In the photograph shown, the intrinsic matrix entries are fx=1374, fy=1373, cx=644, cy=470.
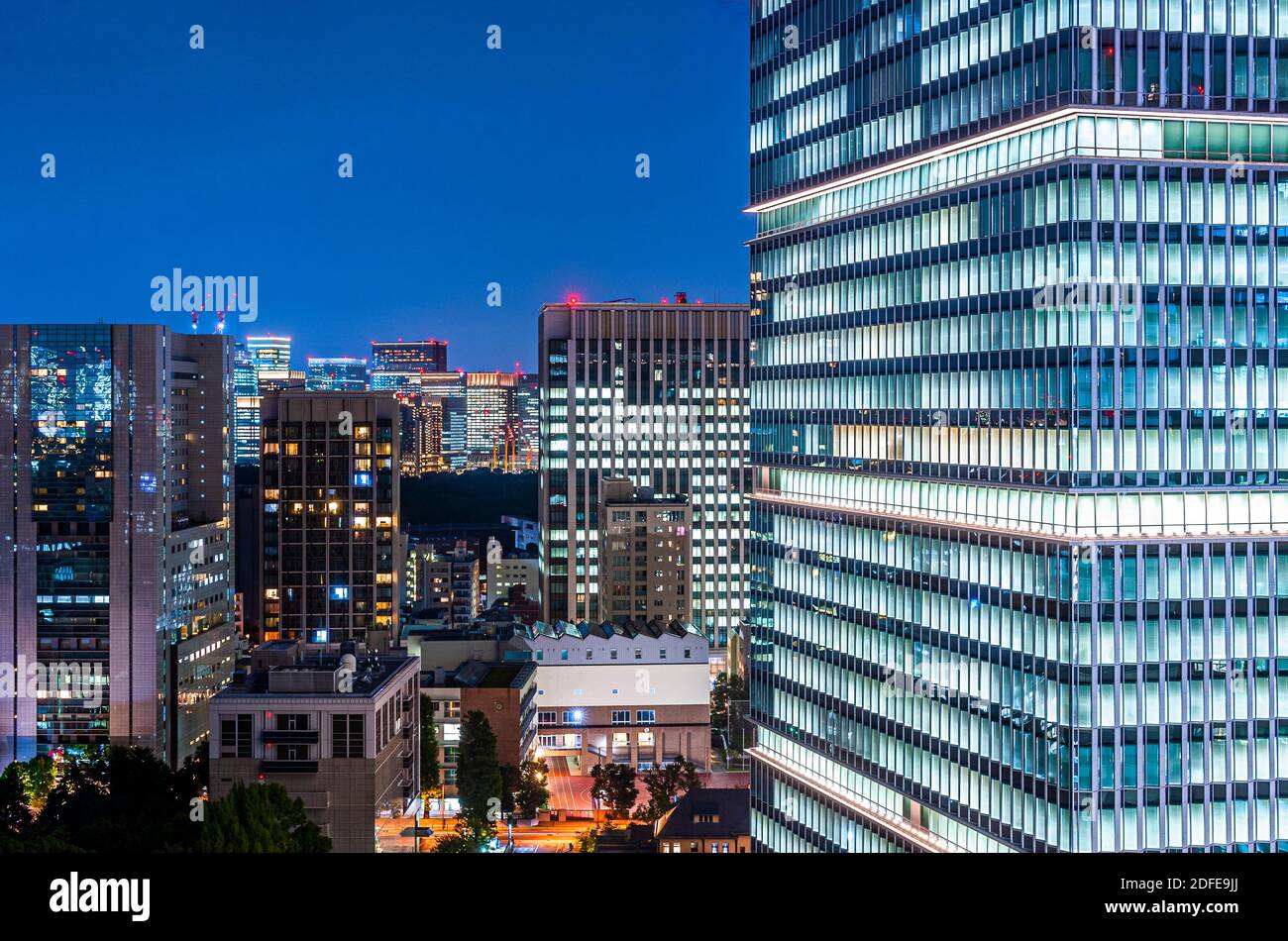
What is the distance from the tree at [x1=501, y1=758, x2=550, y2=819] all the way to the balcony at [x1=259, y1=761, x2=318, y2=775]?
19.2 meters

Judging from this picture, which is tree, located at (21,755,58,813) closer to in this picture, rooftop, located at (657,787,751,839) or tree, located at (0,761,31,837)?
tree, located at (0,761,31,837)

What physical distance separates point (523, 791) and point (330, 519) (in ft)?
191

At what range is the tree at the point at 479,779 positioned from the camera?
7106 cm

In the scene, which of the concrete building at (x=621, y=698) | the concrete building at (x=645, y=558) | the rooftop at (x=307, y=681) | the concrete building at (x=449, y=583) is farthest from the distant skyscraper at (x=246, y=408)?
the rooftop at (x=307, y=681)

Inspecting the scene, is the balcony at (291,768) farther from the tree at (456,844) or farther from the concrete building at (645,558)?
the concrete building at (645,558)

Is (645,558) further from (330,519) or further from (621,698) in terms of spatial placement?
(621,698)

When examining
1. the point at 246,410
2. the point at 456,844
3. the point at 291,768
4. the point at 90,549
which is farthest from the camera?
the point at 246,410

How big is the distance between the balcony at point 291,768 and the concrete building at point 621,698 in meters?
38.3

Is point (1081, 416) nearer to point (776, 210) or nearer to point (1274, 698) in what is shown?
point (1274, 698)

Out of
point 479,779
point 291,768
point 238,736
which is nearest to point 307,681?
point 238,736

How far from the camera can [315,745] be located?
62688 millimetres

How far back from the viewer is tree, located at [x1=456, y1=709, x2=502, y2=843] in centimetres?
7106

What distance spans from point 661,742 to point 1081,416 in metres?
57.4
